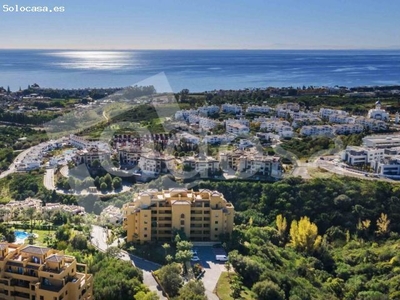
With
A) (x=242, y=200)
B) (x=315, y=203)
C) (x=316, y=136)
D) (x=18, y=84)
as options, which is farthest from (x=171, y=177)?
(x=18, y=84)

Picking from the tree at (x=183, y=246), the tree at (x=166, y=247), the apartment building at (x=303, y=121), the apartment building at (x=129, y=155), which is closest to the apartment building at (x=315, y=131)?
the apartment building at (x=303, y=121)

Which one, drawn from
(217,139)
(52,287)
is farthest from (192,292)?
(217,139)

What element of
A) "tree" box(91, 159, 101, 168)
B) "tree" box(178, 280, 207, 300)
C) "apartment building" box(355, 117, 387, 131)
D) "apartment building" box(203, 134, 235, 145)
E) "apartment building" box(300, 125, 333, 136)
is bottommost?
"tree" box(91, 159, 101, 168)

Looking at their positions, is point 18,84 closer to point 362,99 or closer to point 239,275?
point 362,99

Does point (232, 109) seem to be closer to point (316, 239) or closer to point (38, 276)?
point (316, 239)

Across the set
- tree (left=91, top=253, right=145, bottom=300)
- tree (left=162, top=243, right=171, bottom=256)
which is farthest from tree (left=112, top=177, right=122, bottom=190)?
tree (left=91, top=253, right=145, bottom=300)

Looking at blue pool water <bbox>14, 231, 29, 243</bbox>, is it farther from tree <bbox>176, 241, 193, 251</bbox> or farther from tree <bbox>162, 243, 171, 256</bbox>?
tree <bbox>176, 241, 193, 251</bbox>
